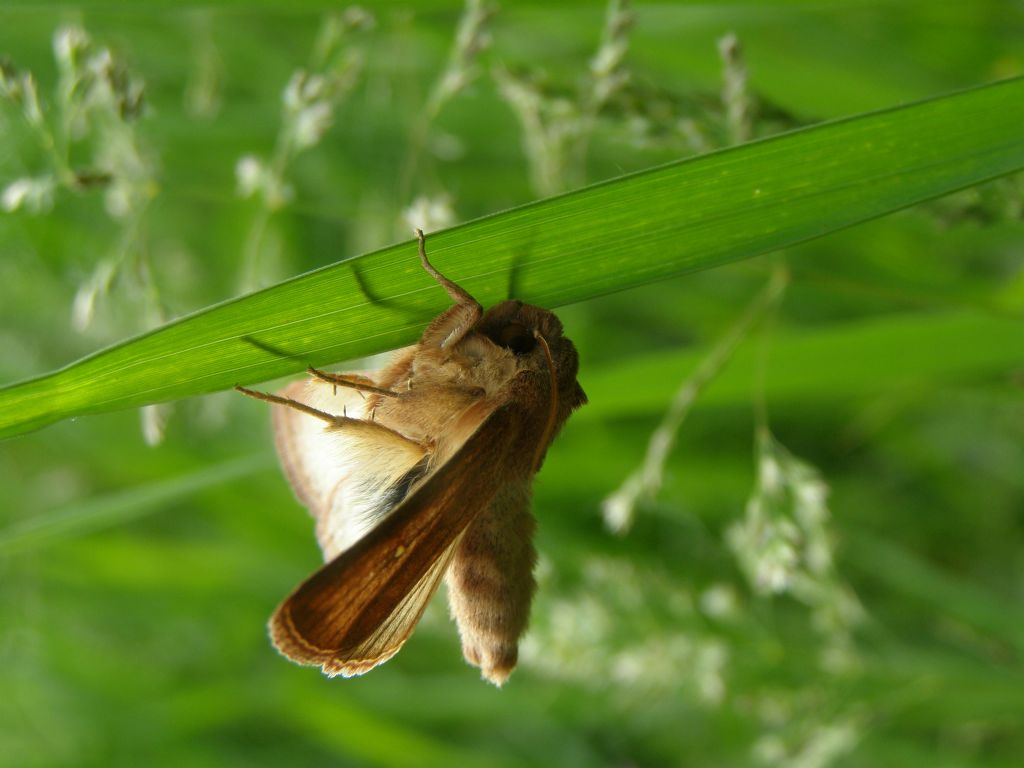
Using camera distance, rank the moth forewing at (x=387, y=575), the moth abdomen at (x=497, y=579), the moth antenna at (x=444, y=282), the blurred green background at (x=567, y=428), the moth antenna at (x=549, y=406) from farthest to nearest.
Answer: the blurred green background at (x=567, y=428) < the moth abdomen at (x=497, y=579) < the moth antenna at (x=549, y=406) < the moth antenna at (x=444, y=282) < the moth forewing at (x=387, y=575)

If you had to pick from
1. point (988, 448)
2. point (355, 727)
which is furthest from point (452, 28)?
point (355, 727)

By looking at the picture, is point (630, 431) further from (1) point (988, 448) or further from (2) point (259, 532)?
(2) point (259, 532)

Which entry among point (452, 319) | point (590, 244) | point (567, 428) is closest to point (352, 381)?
point (452, 319)

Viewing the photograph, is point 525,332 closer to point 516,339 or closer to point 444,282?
point 516,339

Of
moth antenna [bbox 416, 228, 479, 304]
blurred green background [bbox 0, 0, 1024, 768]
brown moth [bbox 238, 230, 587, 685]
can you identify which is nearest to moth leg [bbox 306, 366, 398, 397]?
brown moth [bbox 238, 230, 587, 685]

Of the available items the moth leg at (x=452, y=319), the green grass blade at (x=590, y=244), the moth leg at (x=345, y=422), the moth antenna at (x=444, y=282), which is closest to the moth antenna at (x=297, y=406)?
the moth leg at (x=345, y=422)

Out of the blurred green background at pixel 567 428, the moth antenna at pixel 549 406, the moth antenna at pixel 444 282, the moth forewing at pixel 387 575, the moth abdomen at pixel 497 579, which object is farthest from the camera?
the blurred green background at pixel 567 428

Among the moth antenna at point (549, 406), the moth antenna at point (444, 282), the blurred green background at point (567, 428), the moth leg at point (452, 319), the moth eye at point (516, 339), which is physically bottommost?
the blurred green background at point (567, 428)

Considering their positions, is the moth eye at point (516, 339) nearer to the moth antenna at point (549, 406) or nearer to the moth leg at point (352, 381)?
the moth antenna at point (549, 406)
